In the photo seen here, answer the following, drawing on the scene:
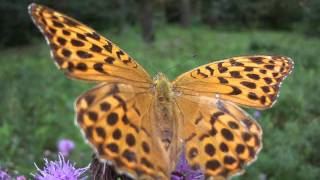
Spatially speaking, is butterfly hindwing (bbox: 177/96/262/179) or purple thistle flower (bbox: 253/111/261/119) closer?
butterfly hindwing (bbox: 177/96/262/179)

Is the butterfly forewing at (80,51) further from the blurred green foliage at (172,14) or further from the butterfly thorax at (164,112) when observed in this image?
the blurred green foliage at (172,14)

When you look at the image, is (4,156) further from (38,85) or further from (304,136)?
(38,85)

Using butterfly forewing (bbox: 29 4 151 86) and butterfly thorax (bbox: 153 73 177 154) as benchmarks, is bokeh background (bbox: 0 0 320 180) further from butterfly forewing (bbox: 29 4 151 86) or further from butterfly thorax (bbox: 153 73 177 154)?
butterfly forewing (bbox: 29 4 151 86)

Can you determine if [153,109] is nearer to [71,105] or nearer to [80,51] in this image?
[80,51]

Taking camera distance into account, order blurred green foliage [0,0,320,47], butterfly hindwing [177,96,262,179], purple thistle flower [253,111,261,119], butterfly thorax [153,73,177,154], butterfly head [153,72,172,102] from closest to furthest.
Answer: butterfly hindwing [177,96,262,179] < butterfly thorax [153,73,177,154] < butterfly head [153,72,172,102] < purple thistle flower [253,111,261,119] < blurred green foliage [0,0,320,47]

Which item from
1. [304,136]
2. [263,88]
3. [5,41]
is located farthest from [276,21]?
[263,88]

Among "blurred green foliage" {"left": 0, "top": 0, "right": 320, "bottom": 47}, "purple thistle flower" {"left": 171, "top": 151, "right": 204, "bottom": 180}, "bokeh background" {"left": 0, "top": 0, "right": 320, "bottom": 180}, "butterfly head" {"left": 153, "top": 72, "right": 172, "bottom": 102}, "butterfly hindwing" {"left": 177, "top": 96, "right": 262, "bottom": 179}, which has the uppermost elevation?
"butterfly head" {"left": 153, "top": 72, "right": 172, "bottom": 102}

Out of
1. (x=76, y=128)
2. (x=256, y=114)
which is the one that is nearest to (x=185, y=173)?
(x=256, y=114)

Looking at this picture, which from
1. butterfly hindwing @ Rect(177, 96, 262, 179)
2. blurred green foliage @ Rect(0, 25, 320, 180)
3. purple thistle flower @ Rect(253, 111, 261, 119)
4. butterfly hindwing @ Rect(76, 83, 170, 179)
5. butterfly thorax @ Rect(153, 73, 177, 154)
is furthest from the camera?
purple thistle flower @ Rect(253, 111, 261, 119)

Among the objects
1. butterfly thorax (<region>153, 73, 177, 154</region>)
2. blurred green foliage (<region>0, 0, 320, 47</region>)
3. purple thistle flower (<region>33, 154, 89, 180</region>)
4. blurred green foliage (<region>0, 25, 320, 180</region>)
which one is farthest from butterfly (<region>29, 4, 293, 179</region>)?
blurred green foliage (<region>0, 0, 320, 47</region>)
